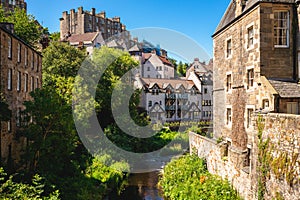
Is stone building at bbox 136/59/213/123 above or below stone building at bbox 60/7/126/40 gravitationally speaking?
below

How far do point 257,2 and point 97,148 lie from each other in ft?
63.6

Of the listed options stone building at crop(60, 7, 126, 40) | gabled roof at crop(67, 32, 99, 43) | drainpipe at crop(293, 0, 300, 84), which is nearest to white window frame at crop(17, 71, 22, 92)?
drainpipe at crop(293, 0, 300, 84)

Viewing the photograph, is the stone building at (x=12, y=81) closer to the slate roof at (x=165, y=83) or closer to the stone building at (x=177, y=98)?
the stone building at (x=177, y=98)

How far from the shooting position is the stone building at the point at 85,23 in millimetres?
76625

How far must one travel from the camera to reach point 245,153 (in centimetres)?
1464

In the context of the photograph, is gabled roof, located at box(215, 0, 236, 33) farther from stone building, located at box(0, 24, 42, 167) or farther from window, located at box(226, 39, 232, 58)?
stone building, located at box(0, 24, 42, 167)

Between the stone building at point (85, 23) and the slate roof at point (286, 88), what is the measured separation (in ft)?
212

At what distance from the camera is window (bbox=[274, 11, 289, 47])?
615 inches

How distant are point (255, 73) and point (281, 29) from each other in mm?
2461

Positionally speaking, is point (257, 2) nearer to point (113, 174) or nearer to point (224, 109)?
point (224, 109)

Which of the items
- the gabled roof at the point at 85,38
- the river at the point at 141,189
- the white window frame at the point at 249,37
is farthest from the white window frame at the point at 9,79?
the gabled roof at the point at 85,38

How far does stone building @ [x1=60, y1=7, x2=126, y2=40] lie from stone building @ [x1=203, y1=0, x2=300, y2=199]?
61.5 m

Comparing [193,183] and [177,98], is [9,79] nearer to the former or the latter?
[193,183]

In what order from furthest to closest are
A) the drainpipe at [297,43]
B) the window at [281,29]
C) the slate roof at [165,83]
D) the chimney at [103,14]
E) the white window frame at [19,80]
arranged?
the chimney at [103,14] < the slate roof at [165,83] < the white window frame at [19,80] < the window at [281,29] < the drainpipe at [297,43]
